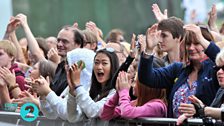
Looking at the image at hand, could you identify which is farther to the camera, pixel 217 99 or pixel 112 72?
pixel 112 72

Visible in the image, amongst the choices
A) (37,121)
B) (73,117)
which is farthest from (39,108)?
(73,117)

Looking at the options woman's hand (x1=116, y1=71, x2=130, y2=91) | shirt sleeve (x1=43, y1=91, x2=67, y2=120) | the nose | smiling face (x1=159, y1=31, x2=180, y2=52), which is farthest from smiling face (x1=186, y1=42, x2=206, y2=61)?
shirt sleeve (x1=43, y1=91, x2=67, y2=120)

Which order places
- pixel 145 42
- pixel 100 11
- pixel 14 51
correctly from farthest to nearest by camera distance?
pixel 100 11 < pixel 14 51 < pixel 145 42

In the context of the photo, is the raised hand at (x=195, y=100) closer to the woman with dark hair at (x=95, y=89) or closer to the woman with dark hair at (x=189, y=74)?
the woman with dark hair at (x=189, y=74)

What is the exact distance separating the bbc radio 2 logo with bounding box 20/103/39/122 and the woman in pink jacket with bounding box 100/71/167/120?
113cm

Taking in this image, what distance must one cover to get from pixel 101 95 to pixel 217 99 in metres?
1.59

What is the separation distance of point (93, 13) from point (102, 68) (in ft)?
63.0

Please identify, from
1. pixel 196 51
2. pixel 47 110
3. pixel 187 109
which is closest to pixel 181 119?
pixel 187 109

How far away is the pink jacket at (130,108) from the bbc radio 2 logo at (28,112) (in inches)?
48.4

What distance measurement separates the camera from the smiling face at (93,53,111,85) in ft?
27.0

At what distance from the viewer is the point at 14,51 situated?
410 inches

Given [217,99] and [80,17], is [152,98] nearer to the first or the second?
[217,99]

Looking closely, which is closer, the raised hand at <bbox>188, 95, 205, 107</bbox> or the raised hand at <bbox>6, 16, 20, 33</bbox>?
the raised hand at <bbox>188, 95, 205, 107</bbox>

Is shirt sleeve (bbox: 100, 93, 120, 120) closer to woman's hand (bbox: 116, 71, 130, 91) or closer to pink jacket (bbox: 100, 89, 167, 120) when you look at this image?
pink jacket (bbox: 100, 89, 167, 120)
